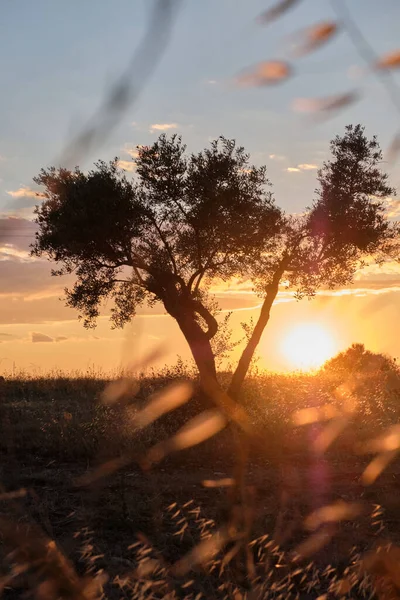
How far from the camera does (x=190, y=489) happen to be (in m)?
10.2

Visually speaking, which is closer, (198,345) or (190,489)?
(190,489)

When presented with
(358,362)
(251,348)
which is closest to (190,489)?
(251,348)

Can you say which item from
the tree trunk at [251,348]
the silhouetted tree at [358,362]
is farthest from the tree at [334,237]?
the silhouetted tree at [358,362]

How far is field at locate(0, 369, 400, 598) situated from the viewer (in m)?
6.20

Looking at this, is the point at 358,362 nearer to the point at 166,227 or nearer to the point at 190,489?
the point at 166,227

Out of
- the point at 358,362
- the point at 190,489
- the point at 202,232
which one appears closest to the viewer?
the point at 190,489

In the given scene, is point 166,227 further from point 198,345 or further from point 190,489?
point 190,489

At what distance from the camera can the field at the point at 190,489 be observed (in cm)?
620

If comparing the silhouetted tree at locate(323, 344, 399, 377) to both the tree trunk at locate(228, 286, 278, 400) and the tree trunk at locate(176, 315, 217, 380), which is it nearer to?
the tree trunk at locate(228, 286, 278, 400)

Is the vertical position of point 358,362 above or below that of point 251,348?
below

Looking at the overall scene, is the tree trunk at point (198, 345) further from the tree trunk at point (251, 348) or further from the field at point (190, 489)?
the field at point (190, 489)

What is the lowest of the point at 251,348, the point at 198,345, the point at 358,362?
the point at 358,362

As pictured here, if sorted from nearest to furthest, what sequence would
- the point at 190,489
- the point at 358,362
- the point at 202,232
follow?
the point at 190,489 < the point at 202,232 < the point at 358,362

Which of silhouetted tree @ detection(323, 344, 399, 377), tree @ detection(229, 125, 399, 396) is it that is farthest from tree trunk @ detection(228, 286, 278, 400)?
silhouetted tree @ detection(323, 344, 399, 377)
